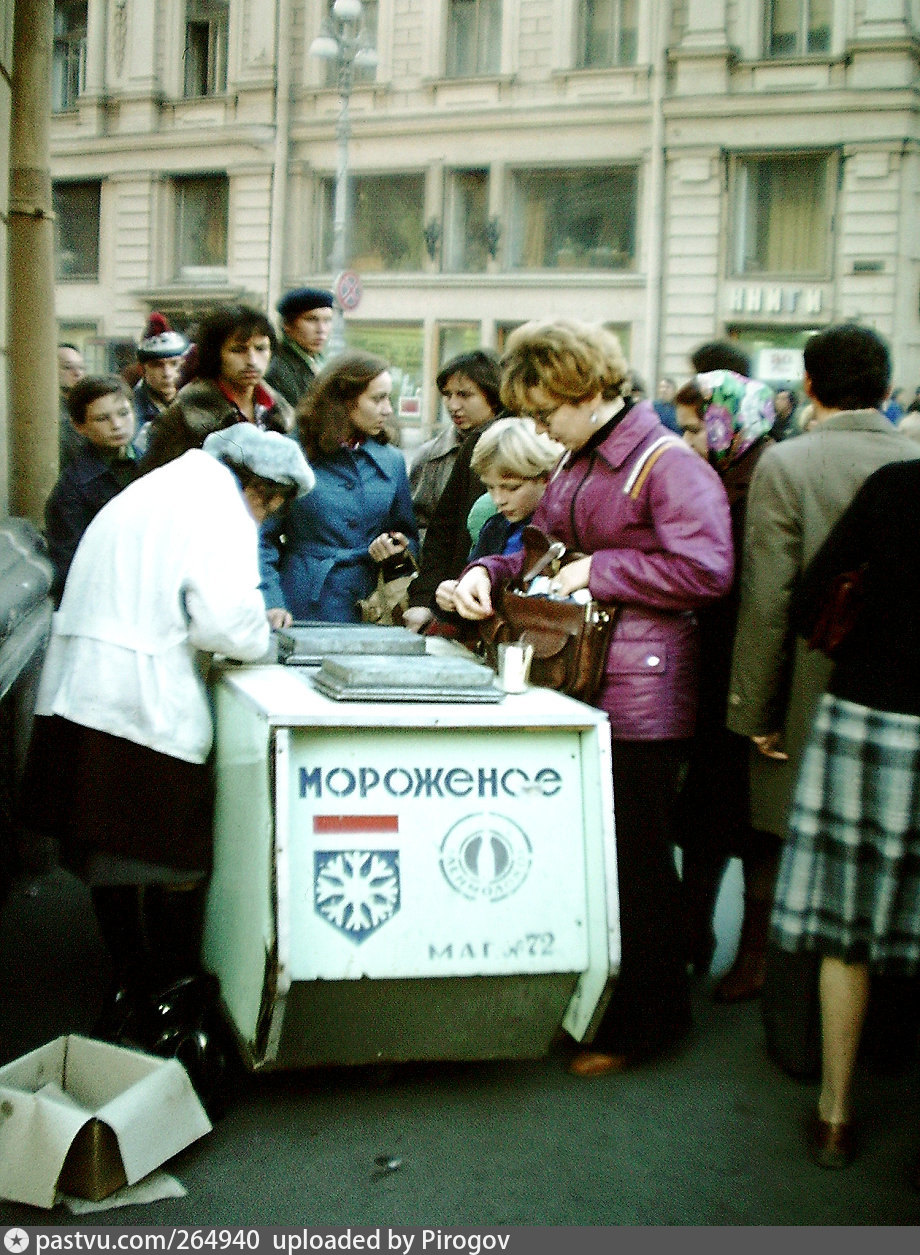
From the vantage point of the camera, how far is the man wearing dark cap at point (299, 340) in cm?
501

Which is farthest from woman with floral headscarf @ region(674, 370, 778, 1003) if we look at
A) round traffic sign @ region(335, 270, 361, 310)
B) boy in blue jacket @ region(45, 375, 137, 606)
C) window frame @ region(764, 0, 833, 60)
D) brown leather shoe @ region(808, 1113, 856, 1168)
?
round traffic sign @ region(335, 270, 361, 310)

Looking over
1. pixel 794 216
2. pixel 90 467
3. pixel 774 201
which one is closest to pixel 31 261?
pixel 90 467

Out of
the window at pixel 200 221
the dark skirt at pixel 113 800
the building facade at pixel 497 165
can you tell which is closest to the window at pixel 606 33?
the building facade at pixel 497 165

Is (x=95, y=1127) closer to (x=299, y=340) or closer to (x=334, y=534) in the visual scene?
(x=334, y=534)

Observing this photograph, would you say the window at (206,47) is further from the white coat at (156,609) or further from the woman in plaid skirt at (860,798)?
the woman in plaid skirt at (860,798)

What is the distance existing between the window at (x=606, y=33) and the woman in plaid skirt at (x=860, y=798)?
9.93 feet

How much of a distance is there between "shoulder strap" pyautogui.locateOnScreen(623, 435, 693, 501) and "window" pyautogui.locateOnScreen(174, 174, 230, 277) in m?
3.96

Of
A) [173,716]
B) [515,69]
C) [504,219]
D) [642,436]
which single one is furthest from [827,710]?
[504,219]

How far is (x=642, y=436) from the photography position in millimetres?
3086

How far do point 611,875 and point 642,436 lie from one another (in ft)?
3.31

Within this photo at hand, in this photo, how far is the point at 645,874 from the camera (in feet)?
10.1

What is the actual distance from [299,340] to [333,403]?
75 centimetres

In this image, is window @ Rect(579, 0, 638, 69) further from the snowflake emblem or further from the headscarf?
the snowflake emblem

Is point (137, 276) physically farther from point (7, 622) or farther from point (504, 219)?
point (7, 622)
